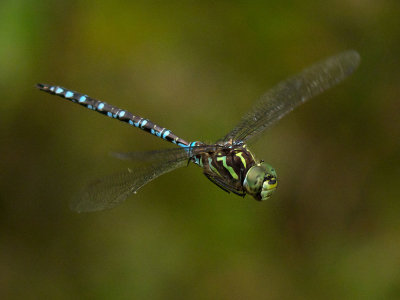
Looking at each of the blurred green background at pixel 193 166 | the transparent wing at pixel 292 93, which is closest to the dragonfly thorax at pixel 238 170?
the transparent wing at pixel 292 93

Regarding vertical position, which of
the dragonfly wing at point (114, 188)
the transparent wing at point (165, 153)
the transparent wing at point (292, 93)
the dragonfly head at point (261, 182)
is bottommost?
the dragonfly head at point (261, 182)

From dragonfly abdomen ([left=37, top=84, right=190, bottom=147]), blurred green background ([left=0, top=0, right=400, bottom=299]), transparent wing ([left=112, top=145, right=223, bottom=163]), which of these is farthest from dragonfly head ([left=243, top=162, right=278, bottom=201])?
blurred green background ([left=0, top=0, right=400, bottom=299])

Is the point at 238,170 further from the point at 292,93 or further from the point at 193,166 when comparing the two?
the point at 193,166

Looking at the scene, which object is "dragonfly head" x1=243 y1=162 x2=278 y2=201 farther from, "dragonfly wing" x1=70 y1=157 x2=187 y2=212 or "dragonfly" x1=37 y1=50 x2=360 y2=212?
"dragonfly wing" x1=70 y1=157 x2=187 y2=212

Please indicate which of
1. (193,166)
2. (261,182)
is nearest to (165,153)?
(261,182)

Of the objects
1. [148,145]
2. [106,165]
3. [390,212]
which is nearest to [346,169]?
[390,212]

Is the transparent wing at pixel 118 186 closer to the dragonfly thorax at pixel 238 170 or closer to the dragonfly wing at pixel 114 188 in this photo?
the dragonfly wing at pixel 114 188

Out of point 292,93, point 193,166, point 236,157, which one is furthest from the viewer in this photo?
point 193,166
